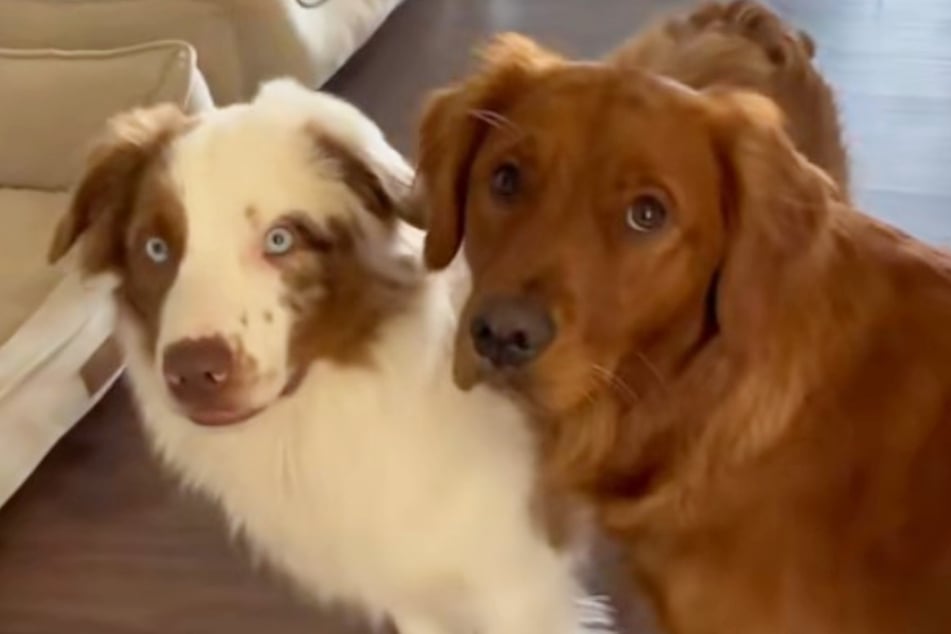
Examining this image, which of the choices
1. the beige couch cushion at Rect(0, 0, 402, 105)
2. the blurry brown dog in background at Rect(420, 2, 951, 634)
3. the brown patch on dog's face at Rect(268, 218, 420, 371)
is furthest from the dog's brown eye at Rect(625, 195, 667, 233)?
the beige couch cushion at Rect(0, 0, 402, 105)

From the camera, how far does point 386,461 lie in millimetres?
1714

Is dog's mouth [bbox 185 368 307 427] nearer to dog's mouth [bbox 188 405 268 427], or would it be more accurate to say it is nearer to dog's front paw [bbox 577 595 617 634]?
dog's mouth [bbox 188 405 268 427]

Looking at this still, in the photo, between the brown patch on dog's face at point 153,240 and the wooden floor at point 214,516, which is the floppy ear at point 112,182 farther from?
the wooden floor at point 214,516

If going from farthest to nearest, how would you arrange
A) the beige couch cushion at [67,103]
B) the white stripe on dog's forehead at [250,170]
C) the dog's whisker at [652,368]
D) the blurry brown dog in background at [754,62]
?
the beige couch cushion at [67,103] → the blurry brown dog in background at [754,62] → the white stripe on dog's forehead at [250,170] → the dog's whisker at [652,368]

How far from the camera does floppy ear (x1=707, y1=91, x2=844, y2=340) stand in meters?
1.35

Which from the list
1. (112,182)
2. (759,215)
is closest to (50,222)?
(112,182)

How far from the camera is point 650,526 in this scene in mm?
1553

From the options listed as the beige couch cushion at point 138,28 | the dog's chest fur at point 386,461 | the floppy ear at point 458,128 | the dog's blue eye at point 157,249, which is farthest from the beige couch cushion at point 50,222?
the floppy ear at point 458,128

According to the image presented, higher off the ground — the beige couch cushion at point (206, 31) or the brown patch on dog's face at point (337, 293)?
the brown patch on dog's face at point (337, 293)

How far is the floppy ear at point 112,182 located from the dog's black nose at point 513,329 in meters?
0.44

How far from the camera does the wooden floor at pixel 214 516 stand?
2178 millimetres

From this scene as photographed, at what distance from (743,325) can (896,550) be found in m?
0.28

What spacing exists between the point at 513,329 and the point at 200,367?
13.1 inches

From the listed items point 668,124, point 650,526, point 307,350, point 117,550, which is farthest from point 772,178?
point 117,550
